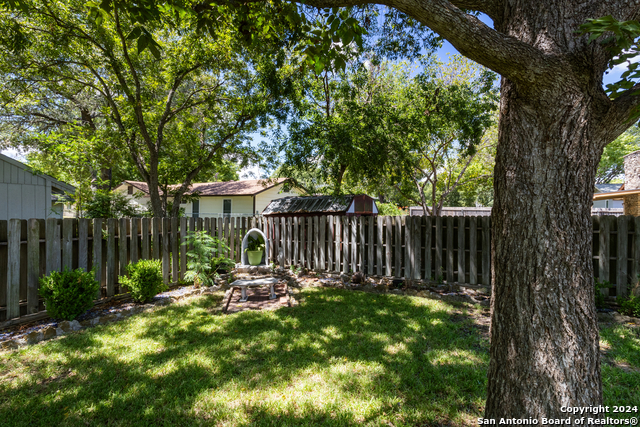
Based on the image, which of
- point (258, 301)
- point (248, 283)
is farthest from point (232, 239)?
point (258, 301)

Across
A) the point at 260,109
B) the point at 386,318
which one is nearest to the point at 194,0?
the point at 260,109

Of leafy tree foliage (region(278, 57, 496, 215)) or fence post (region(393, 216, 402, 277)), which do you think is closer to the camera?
fence post (region(393, 216, 402, 277))

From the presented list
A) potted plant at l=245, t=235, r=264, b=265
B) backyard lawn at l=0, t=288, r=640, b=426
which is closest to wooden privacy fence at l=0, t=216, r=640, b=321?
potted plant at l=245, t=235, r=264, b=265

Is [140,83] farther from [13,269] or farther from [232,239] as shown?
[13,269]

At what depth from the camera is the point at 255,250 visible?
7441mm

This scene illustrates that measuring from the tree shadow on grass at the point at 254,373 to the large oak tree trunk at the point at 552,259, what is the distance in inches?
36.8

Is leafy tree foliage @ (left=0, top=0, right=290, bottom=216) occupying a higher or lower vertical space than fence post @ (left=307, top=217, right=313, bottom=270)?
higher

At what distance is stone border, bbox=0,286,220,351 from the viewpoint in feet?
12.2

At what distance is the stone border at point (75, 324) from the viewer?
12.2ft

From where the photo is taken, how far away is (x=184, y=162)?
494 inches

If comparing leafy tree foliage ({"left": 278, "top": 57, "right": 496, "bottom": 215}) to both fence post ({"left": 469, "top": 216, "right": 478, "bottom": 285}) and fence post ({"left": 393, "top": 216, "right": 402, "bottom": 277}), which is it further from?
fence post ({"left": 469, "top": 216, "right": 478, "bottom": 285})

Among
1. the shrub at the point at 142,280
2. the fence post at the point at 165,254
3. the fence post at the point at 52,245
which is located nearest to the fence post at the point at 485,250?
the shrub at the point at 142,280

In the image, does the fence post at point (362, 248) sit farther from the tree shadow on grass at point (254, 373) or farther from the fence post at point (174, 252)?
the fence post at point (174, 252)

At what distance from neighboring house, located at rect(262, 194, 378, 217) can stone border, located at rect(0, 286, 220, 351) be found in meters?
4.39
